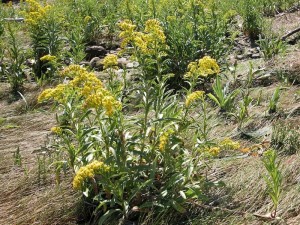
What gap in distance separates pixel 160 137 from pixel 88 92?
1.79ft

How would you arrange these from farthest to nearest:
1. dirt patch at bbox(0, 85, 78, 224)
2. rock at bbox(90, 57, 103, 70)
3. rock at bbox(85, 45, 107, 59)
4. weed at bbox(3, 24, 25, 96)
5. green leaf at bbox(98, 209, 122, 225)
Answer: rock at bbox(85, 45, 107, 59), rock at bbox(90, 57, 103, 70), weed at bbox(3, 24, 25, 96), dirt patch at bbox(0, 85, 78, 224), green leaf at bbox(98, 209, 122, 225)

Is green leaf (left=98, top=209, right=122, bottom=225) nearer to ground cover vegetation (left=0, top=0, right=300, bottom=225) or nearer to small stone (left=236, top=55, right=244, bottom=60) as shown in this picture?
ground cover vegetation (left=0, top=0, right=300, bottom=225)

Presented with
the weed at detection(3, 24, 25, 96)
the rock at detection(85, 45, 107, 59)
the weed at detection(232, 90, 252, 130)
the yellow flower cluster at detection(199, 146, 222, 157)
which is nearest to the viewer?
the yellow flower cluster at detection(199, 146, 222, 157)

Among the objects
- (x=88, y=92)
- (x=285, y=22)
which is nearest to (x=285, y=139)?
(x=88, y=92)

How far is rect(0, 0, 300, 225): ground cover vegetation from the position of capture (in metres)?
2.40

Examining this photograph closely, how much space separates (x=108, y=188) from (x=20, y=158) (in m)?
1.09

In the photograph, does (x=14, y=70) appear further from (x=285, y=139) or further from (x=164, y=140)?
(x=285, y=139)

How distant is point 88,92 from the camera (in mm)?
2223

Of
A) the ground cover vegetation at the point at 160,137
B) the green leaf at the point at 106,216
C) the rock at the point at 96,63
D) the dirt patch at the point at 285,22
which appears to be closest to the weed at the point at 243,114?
the ground cover vegetation at the point at 160,137

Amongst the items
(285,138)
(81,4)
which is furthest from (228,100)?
(81,4)

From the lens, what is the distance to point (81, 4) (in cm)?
629

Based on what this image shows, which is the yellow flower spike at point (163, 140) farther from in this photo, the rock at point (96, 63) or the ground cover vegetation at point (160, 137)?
the rock at point (96, 63)

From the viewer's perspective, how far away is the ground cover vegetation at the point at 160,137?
7.88 ft

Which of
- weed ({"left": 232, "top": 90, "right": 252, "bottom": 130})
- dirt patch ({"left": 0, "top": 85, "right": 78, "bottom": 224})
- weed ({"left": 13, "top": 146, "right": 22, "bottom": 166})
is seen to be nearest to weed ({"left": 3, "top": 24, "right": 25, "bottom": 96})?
dirt patch ({"left": 0, "top": 85, "right": 78, "bottom": 224})
